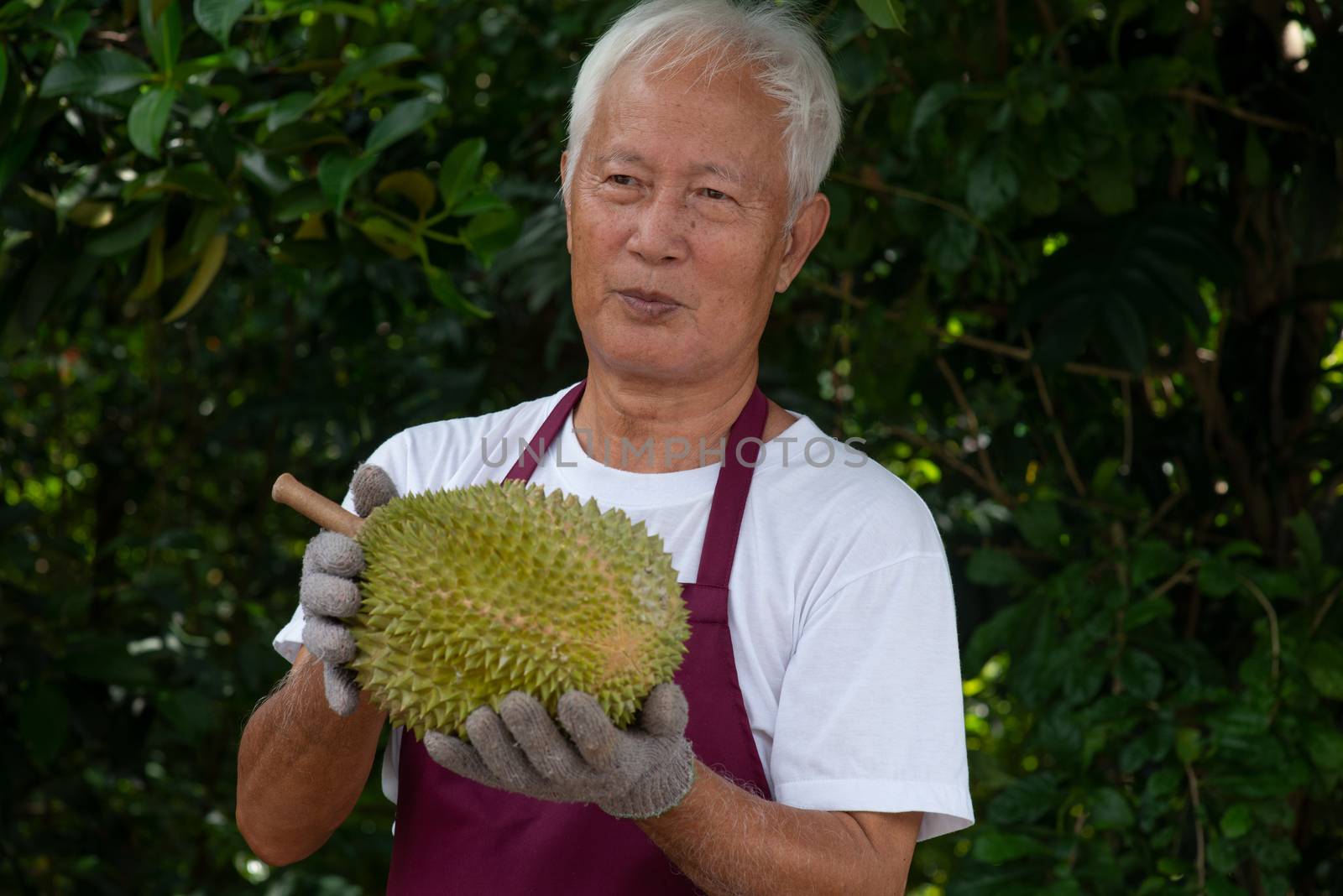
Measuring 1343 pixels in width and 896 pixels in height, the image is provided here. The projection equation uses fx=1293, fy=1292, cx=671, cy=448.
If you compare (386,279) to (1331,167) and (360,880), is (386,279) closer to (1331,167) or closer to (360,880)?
(360,880)

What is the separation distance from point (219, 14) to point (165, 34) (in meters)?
0.12

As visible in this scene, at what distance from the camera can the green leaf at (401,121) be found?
2176 millimetres

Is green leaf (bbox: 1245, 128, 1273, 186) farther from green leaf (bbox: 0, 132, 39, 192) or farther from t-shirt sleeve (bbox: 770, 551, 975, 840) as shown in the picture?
green leaf (bbox: 0, 132, 39, 192)

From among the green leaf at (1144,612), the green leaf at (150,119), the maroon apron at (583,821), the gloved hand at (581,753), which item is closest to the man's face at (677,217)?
the maroon apron at (583,821)

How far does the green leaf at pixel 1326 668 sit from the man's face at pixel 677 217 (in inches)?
54.8

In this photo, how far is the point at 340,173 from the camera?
217 cm

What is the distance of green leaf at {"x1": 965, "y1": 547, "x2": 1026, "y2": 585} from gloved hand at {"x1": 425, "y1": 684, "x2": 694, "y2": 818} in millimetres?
1507

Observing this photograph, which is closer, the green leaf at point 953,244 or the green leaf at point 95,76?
the green leaf at point 95,76

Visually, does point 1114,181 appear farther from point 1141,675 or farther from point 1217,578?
point 1141,675

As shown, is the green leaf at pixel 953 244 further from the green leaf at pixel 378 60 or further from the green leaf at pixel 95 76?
the green leaf at pixel 95 76

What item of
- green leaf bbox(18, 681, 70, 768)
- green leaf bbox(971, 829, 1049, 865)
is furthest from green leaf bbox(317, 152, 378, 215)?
green leaf bbox(971, 829, 1049, 865)

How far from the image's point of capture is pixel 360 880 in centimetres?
392

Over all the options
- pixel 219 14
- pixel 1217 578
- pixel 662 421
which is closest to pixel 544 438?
pixel 662 421

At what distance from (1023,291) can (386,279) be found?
1.62m
